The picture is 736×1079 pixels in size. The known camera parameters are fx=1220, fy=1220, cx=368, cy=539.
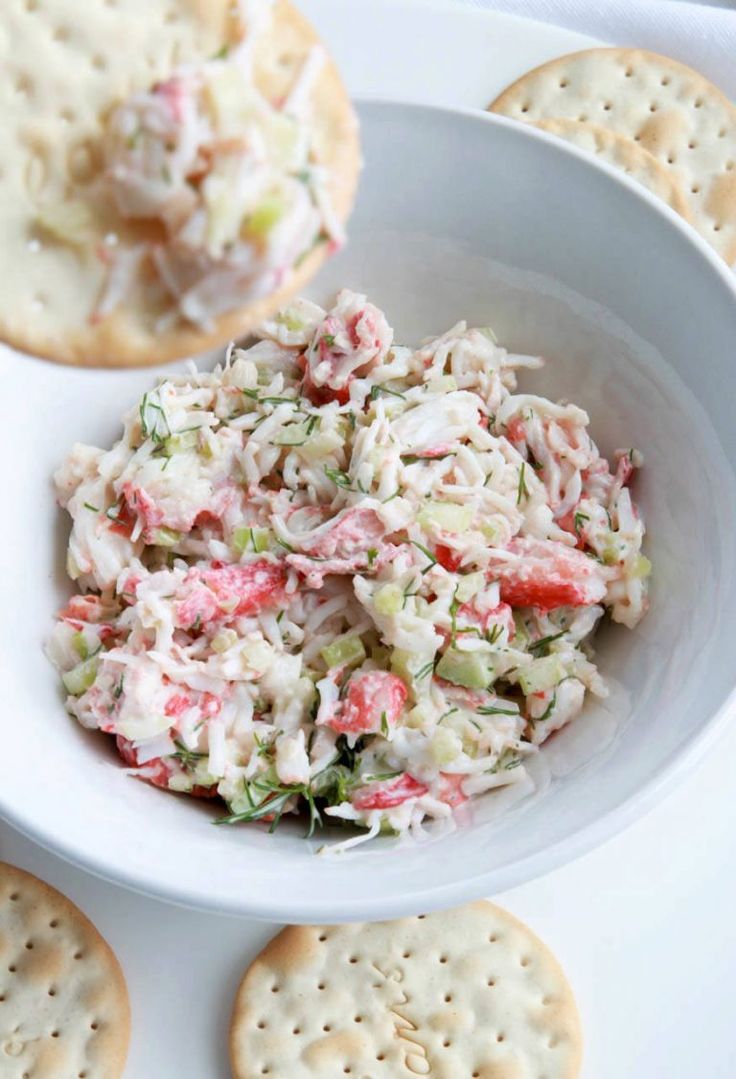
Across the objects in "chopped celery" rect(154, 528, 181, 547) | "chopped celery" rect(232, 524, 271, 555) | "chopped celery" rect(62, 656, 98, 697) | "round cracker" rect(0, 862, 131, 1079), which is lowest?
"round cracker" rect(0, 862, 131, 1079)

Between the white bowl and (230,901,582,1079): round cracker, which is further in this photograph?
(230,901,582,1079): round cracker

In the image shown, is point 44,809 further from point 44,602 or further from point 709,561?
point 709,561

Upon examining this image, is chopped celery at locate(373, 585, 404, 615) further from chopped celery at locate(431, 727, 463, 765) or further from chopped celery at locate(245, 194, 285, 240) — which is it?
chopped celery at locate(245, 194, 285, 240)

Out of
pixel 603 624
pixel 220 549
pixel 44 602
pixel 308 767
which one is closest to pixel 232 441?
pixel 220 549

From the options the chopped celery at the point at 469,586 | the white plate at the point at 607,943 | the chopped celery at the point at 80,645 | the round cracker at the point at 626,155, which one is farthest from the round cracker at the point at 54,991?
the round cracker at the point at 626,155

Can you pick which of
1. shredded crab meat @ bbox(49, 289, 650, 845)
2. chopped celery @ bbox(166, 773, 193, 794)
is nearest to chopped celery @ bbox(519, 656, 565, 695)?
shredded crab meat @ bbox(49, 289, 650, 845)

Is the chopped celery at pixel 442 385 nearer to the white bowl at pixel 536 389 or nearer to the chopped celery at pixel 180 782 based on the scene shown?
the white bowl at pixel 536 389

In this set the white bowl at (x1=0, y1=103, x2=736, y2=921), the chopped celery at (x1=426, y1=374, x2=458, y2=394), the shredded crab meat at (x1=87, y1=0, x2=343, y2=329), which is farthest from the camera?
the chopped celery at (x1=426, y1=374, x2=458, y2=394)
